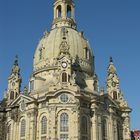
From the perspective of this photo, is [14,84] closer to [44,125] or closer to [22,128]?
[22,128]

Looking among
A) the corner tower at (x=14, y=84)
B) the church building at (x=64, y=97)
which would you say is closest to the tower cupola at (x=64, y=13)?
the church building at (x=64, y=97)

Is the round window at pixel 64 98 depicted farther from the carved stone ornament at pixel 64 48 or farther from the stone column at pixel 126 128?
the stone column at pixel 126 128

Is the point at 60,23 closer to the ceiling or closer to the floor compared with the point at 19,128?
closer to the ceiling

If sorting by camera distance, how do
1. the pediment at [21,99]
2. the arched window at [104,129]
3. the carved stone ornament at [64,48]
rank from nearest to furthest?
the pediment at [21,99], the arched window at [104,129], the carved stone ornament at [64,48]

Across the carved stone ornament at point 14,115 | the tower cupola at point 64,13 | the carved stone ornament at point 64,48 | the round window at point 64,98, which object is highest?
the tower cupola at point 64,13

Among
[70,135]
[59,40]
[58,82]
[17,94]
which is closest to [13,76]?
[17,94]

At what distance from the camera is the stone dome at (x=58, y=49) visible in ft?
286

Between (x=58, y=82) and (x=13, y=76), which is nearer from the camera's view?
(x=58, y=82)

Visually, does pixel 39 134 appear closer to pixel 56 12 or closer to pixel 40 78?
pixel 40 78

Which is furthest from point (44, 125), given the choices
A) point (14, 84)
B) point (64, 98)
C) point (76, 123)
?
point (14, 84)

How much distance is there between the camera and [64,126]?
235 feet

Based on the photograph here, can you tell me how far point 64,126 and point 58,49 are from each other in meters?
23.2

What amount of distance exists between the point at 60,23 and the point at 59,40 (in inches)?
303

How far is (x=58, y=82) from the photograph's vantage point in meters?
74.2
